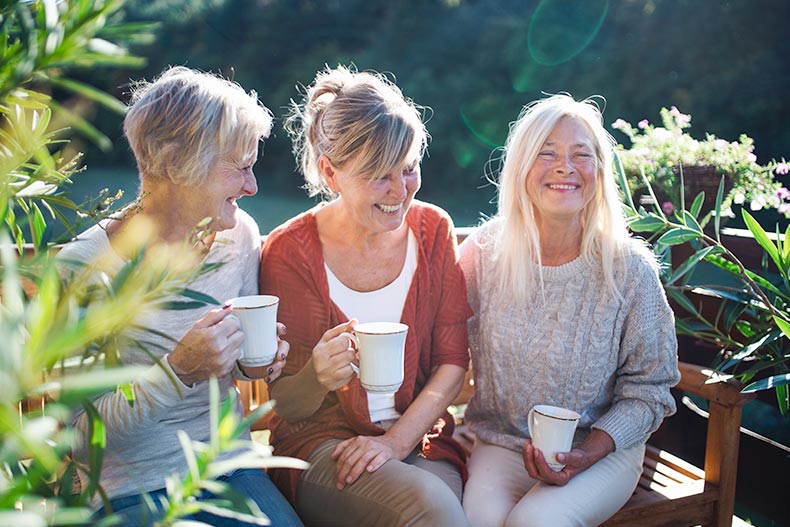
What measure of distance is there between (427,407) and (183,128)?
3.09 feet

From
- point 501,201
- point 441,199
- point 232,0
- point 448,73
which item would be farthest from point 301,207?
point 501,201

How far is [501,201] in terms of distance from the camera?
2.18 metres

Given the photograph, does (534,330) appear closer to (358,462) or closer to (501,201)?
(501,201)

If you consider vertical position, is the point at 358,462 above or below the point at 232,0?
below

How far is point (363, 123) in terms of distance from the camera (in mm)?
1851

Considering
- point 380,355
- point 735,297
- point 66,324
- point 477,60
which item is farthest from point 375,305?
point 477,60

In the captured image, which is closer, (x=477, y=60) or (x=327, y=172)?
(x=327, y=172)

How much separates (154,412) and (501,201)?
1181 mm

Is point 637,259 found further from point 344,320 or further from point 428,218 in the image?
point 344,320

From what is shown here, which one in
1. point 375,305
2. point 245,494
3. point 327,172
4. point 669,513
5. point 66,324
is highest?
point 327,172

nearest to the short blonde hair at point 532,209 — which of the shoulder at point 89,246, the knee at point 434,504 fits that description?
the knee at point 434,504

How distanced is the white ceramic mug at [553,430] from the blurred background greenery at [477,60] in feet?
27.4

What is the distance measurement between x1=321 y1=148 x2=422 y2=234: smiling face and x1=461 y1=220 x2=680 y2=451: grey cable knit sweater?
42 cm

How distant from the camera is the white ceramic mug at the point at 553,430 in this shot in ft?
5.55
